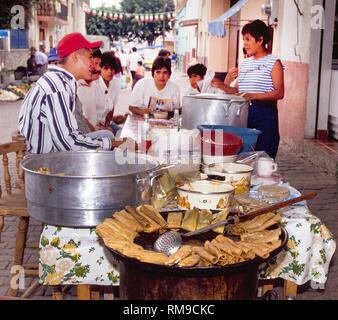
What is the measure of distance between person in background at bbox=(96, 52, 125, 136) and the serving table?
11.8ft

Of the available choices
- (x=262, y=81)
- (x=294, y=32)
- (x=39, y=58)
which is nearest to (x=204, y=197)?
(x=262, y=81)

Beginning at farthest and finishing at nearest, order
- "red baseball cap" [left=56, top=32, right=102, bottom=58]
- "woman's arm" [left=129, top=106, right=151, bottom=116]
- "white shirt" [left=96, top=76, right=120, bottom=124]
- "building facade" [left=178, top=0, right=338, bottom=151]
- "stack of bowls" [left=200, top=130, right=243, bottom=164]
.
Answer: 1. "building facade" [left=178, top=0, right=338, bottom=151]
2. "white shirt" [left=96, top=76, right=120, bottom=124]
3. "woman's arm" [left=129, top=106, right=151, bottom=116]
4. "red baseball cap" [left=56, top=32, right=102, bottom=58]
5. "stack of bowls" [left=200, top=130, right=243, bottom=164]

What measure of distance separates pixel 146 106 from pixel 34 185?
3943 millimetres

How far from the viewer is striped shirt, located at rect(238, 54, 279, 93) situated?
15.4ft

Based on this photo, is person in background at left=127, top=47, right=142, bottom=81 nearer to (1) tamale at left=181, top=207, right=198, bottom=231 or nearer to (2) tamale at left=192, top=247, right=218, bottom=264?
(1) tamale at left=181, top=207, right=198, bottom=231

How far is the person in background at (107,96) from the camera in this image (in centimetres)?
606

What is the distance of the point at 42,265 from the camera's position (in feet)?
7.86

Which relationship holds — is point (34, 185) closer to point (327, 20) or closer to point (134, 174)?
point (134, 174)

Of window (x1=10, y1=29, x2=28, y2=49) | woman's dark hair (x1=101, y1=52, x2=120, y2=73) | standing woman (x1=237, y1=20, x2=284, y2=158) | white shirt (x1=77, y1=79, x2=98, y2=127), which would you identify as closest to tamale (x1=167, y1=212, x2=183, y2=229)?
standing woman (x1=237, y1=20, x2=284, y2=158)

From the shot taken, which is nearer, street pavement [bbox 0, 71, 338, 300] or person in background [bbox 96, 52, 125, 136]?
street pavement [bbox 0, 71, 338, 300]

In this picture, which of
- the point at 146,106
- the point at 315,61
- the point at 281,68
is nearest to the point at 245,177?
the point at 281,68

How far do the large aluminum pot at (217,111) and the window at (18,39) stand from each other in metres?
24.5

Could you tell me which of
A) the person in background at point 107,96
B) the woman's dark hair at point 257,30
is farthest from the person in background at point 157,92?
the woman's dark hair at point 257,30

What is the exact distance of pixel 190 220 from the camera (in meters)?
2.10
